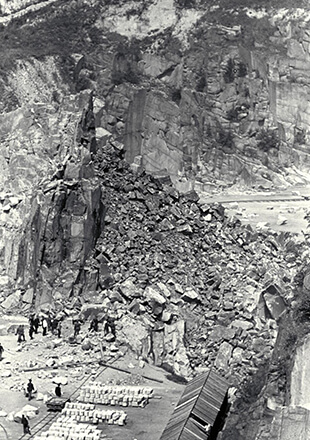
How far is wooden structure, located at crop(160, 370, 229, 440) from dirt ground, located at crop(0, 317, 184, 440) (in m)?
0.81

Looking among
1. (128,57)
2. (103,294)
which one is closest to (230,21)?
(128,57)

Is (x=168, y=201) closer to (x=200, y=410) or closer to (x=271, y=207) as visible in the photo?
(x=200, y=410)

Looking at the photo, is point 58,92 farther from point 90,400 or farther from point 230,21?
point 90,400

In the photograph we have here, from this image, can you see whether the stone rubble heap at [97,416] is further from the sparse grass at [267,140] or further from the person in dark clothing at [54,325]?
the sparse grass at [267,140]

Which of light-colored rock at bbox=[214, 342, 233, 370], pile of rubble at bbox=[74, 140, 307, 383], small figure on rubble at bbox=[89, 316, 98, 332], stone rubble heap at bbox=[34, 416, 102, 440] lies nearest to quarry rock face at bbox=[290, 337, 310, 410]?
stone rubble heap at bbox=[34, 416, 102, 440]

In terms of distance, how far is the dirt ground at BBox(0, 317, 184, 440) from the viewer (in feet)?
65.4

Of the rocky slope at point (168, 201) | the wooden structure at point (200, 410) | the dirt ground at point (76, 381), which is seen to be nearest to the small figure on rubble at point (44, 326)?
the dirt ground at point (76, 381)

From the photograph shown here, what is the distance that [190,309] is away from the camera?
997 inches

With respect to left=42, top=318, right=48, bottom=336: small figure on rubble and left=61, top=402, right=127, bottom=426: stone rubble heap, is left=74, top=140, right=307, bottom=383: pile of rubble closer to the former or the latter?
left=42, top=318, right=48, bottom=336: small figure on rubble

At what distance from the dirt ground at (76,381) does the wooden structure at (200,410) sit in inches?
31.8

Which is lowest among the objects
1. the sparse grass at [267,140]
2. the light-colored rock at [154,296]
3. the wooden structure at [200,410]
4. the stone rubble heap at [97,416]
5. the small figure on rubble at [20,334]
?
the stone rubble heap at [97,416]

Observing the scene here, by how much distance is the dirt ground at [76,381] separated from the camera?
785 inches

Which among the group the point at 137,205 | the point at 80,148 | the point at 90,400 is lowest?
the point at 90,400

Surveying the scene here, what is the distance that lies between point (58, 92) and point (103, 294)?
3059cm
